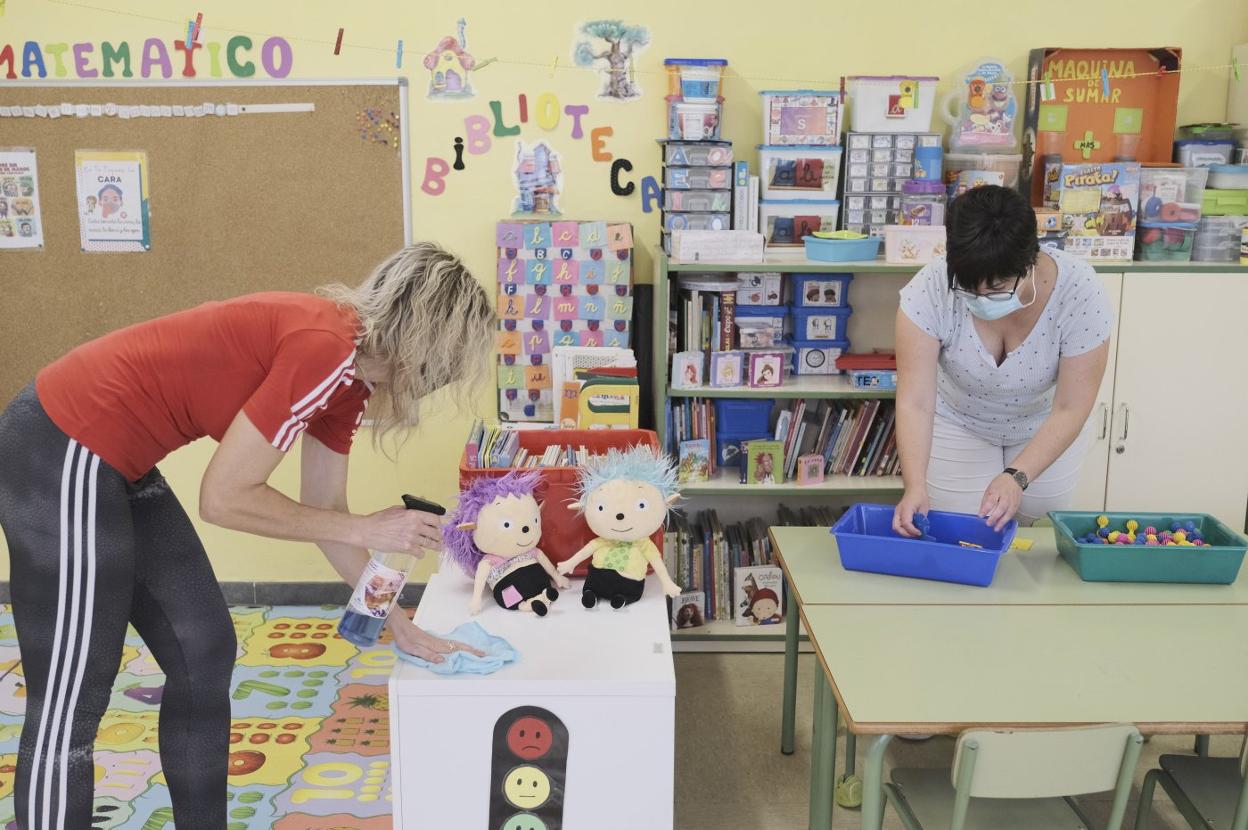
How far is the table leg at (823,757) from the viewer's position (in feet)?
6.70

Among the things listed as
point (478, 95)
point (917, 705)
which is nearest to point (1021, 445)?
point (917, 705)

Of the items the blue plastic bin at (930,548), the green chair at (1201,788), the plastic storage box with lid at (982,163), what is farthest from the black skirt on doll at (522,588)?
the plastic storage box with lid at (982,163)

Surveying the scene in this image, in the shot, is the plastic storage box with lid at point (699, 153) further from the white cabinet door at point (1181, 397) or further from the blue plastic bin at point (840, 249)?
the white cabinet door at point (1181, 397)

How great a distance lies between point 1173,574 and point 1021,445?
0.52m

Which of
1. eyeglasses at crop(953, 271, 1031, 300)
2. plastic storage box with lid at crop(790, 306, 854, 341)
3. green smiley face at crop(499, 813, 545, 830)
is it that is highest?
eyeglasses at crop(953, 271, 1031, 300)

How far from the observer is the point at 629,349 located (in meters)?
3.36

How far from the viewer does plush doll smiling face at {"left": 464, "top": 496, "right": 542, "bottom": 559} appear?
2.13m

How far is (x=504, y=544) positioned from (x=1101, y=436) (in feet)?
6.42

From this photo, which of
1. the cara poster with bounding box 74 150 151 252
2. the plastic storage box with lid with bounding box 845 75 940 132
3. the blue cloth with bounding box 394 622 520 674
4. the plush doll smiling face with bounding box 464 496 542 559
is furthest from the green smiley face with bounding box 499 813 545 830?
the cara poster with bounding box 74 150 151 252

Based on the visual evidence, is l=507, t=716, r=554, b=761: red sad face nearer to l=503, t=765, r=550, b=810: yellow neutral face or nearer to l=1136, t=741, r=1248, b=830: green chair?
l=503, t=765, r=550, b=810: yellow neutral face

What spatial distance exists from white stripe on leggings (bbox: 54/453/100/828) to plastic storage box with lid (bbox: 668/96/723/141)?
1949mm

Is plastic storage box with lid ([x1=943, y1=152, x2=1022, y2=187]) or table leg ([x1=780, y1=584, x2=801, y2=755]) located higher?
plastic storage box with lid ([x1=943, y1=152, x2=1022, y2=187])

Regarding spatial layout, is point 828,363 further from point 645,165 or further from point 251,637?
point 251,637

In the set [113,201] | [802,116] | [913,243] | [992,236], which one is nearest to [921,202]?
[913,243]
